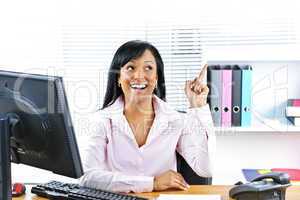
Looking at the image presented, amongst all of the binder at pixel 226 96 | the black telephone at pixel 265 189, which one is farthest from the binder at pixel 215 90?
the black telephone at pixel 265 189

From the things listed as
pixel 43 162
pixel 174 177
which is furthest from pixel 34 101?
pixel 174 177

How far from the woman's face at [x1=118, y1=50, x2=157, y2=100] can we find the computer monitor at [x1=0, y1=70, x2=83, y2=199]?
68 cm

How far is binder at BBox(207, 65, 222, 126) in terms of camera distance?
2.38 metres

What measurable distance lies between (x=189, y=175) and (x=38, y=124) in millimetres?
870

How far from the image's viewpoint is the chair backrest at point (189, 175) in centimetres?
190

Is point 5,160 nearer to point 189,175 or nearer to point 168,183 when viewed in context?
point 168,183

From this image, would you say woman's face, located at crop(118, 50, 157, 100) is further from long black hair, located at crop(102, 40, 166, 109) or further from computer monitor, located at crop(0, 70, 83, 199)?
computer monitor, located at crop(0, 70, 83, 199)

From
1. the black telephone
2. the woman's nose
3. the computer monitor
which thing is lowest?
the black telephone

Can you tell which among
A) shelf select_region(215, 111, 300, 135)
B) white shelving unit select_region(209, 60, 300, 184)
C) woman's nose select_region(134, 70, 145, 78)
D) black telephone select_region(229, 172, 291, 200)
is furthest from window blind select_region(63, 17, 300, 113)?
black telephone select_region(229, 172, 291, 200)

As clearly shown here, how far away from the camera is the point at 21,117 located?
130 cm

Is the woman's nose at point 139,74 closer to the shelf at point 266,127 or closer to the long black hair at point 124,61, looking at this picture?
the long black hair at point 124,61

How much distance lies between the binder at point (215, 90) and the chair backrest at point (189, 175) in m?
0.52

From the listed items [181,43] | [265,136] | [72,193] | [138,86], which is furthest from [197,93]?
[265,136]

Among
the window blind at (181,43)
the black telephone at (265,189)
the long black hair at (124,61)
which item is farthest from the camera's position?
the window blind at (181,43)
